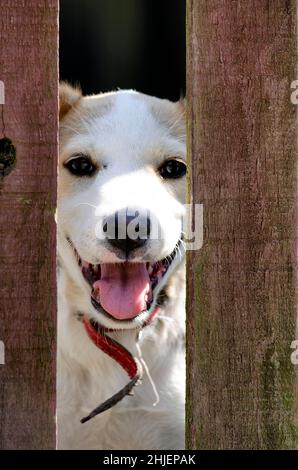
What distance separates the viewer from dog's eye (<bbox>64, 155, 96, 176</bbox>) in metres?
2.91

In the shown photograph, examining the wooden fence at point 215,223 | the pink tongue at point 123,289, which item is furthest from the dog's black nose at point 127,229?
the wooden fence at point 215,223

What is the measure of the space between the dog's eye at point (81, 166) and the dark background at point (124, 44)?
4945mm

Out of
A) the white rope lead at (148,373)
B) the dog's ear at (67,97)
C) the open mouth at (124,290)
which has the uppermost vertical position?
the dog's ear at (67,97)

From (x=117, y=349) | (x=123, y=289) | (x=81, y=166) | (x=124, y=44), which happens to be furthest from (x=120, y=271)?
(x=124, y=44)

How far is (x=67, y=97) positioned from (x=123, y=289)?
0.88 meters

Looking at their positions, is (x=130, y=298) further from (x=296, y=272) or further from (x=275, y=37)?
(x=275, y=37)

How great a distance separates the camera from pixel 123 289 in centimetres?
267

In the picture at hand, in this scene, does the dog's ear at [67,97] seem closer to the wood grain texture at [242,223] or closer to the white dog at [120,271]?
the white dog at [120,271]

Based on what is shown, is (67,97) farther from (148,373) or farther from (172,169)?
(148,373)

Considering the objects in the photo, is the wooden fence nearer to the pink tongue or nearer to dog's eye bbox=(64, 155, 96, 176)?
the pink tongue

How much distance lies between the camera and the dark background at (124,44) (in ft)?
25.9

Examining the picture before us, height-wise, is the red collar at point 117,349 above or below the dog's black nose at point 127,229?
below

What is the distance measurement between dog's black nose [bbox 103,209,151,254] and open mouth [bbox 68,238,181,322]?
0.18m

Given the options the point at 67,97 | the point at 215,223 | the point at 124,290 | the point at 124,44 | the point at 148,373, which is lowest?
the point at 148,373
